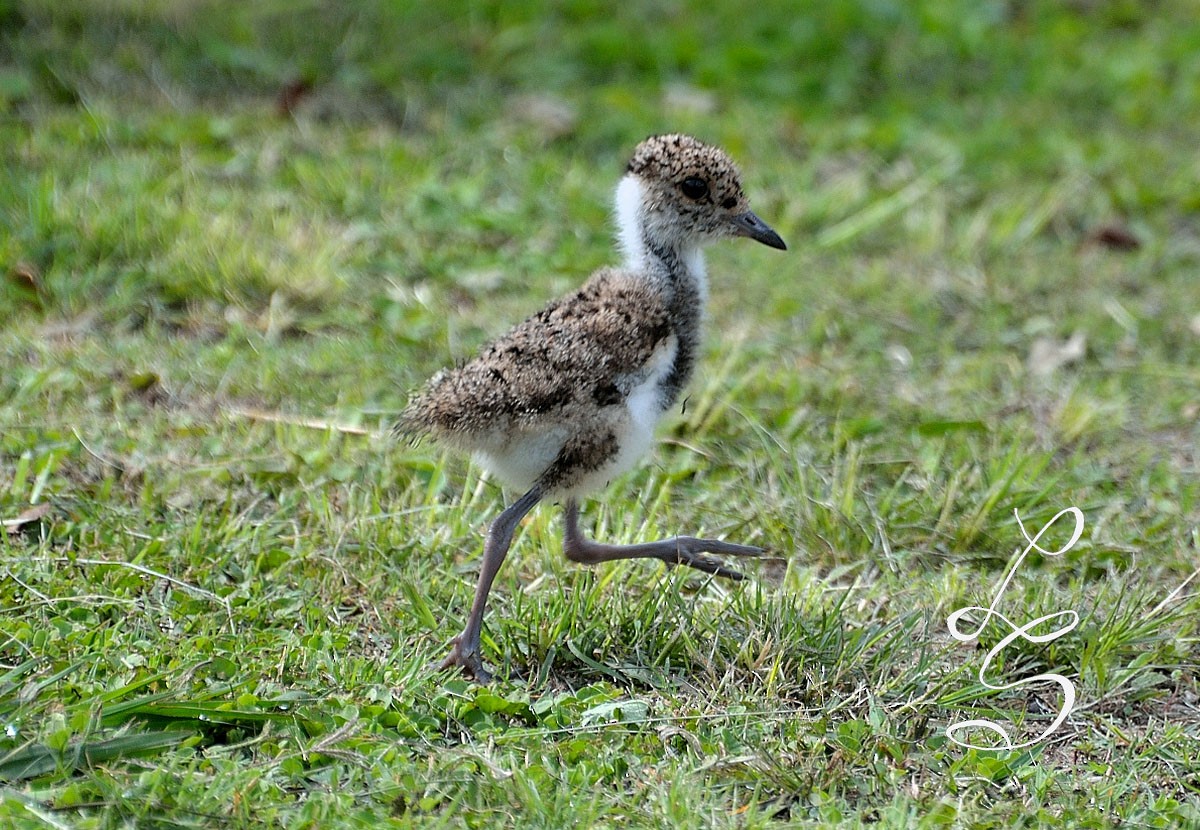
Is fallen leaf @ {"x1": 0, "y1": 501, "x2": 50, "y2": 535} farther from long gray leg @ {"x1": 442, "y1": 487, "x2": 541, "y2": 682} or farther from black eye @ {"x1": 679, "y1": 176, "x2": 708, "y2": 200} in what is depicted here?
black eye @ {"x1": 679, "y1": 176, "x2": 708, "y2": 200}

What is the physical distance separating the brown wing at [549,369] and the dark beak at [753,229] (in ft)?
1.59

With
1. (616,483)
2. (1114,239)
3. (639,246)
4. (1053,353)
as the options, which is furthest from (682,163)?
(1114,239)

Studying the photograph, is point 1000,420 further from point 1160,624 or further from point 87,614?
point 87,614

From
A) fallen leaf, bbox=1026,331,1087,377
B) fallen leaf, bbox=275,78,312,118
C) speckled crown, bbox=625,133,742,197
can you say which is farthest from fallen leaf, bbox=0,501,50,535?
fallen leaf, bbox=1026,331,1087,377

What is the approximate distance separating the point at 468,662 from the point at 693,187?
1.34 m

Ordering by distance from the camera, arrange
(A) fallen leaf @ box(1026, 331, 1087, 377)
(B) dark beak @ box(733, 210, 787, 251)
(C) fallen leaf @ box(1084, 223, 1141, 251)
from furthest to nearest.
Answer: (C) fallen leaf @ box(1084, 223, 1141, 251)
(A) fallen leaf @ box(1026, 331, 1087, 377)
(B) dark beak @ box(733, 210, 787, 251)

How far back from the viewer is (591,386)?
3279mm

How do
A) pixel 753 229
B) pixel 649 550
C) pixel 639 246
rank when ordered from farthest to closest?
pixel 753 229 < pixel 639 246 < pixel 649 550

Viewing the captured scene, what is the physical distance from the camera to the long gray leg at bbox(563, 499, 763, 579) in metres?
3.48

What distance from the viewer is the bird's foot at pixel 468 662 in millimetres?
3184

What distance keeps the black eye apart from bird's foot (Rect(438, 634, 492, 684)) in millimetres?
1270

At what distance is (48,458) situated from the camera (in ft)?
12.7

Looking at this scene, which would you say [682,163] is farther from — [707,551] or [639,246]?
[707,551]

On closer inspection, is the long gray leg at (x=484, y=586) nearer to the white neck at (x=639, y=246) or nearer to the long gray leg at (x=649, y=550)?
the long gray leg at (x=649, y=550)
